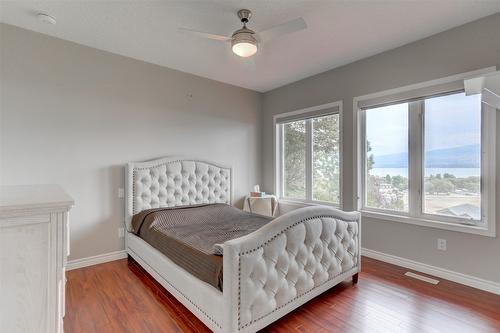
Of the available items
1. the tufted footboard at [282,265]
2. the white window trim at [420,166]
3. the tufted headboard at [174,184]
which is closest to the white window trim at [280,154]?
the white window trim at [420,166]

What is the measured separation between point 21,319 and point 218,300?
3.27ft

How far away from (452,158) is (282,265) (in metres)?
2.30

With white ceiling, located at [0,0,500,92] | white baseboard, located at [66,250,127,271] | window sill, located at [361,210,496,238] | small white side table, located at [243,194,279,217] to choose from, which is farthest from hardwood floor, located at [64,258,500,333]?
white ceiling, located at [0,0,500,92]

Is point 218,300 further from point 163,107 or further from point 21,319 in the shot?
point 163,107

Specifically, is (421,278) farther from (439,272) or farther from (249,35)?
(249,35)

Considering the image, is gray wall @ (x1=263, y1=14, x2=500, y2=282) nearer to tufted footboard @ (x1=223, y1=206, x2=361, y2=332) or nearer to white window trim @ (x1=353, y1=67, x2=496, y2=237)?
white window trim @ (x1=353, y1=67, x2=496, y2=237)

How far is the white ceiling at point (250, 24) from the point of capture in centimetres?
224

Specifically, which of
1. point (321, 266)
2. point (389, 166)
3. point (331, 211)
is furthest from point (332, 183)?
point (321, 266)

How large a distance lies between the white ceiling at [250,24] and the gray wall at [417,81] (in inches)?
5.8

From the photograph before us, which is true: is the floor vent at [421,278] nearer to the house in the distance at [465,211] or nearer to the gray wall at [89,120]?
the house in the distance at [465,211]

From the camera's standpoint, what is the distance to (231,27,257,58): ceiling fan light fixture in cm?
209

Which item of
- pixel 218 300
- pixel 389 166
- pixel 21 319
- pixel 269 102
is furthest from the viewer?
pixel 269 102

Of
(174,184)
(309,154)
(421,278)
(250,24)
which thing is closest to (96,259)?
(174,184)

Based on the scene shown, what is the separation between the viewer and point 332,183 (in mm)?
3867
